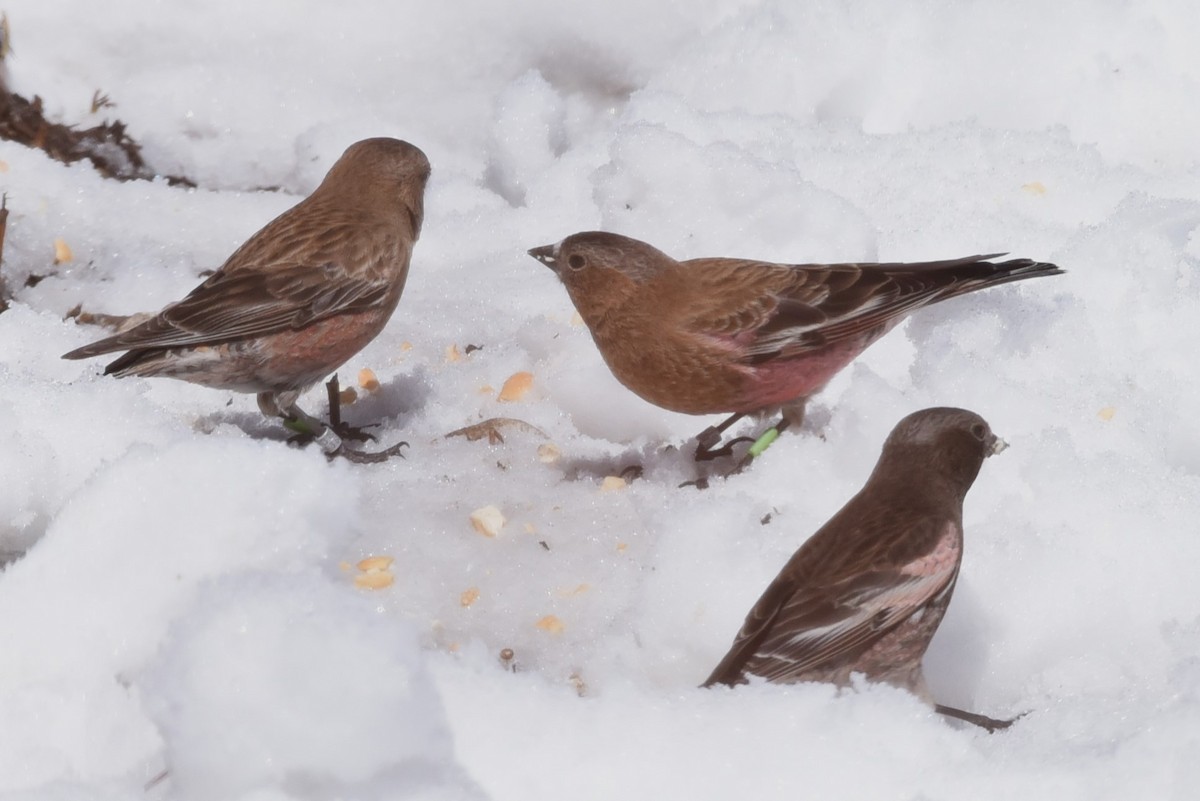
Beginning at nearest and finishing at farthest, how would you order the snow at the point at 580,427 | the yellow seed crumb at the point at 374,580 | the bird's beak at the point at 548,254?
1. the snow at the point at 580,427
2. the yellow seed crumb at the point at 374,580
3. the bird's beak at the point at 548,254

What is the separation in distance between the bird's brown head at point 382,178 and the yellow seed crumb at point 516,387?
691mm

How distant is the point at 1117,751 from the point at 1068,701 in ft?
1.30

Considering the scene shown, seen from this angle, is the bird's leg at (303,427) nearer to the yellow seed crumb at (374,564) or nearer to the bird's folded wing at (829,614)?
the yellow seed crumb at (374,564)

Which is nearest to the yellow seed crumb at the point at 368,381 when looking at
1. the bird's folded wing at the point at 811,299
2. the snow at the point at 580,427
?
the snow at the point at 580,427

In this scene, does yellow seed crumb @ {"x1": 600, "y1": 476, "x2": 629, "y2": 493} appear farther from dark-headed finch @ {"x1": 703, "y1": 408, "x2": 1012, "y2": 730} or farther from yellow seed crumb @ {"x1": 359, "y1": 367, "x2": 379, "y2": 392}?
yellow seed crumb @ {"x1": 359, "y1": 367, "x2": 379, "y2": 392}

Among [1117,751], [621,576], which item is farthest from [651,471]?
[1117,751]

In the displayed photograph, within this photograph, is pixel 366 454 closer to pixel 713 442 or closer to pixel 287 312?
pixel 287 312

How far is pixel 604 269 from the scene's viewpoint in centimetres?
474

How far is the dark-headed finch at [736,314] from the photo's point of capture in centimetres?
460

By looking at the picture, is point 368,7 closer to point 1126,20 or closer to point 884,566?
point 1126,20

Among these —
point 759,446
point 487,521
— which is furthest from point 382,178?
point 759,446

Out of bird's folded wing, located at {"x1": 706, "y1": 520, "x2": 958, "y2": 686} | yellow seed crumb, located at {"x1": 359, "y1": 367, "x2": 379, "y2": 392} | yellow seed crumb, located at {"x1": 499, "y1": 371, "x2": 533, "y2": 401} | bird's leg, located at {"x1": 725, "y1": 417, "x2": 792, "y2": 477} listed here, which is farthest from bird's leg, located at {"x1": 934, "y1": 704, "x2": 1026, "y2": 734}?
yellow seed crumb, located at {"x1": 359, "y1": 367, "x2": 379, "y2": 392}

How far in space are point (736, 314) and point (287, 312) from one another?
1.46 m

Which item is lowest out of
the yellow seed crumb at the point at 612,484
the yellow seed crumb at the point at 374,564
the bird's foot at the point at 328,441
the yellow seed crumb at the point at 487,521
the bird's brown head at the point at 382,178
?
the bird's foot at the point at 328,441
